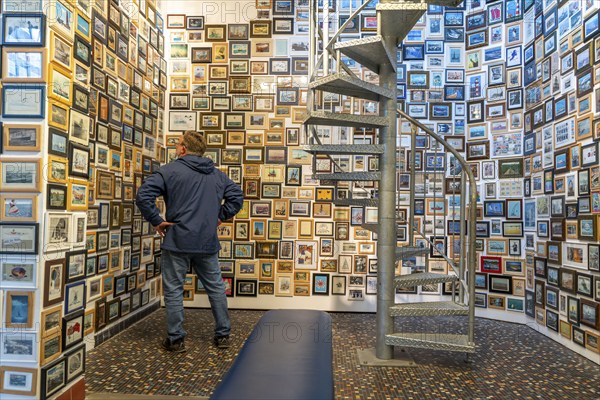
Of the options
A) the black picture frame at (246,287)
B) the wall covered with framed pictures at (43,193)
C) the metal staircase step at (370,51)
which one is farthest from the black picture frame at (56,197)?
the black picture frame at (246,287)

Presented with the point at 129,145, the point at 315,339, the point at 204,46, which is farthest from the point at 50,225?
the point at 204,46

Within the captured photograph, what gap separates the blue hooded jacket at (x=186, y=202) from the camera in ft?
9.36

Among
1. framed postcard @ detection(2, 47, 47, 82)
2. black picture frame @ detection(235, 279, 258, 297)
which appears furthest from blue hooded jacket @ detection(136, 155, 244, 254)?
black picture frame @ detection(235, 279, 258, 297)

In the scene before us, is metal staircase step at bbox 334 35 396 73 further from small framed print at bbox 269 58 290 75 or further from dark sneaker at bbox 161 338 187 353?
dark sneaker at bbox 161 338 187 353

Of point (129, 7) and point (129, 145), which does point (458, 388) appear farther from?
point (129, 7)

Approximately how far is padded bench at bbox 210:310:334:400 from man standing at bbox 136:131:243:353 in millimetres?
1145

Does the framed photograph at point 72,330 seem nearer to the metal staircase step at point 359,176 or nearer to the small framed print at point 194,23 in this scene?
the metal staircase step at point 359,176

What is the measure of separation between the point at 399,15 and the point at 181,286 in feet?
7.64

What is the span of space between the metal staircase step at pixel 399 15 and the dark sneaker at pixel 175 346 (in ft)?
8.37

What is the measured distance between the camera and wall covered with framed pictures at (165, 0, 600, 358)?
157 inches

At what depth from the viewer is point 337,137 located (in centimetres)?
420

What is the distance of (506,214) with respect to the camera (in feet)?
13.0

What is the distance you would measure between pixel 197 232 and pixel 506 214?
2.88 meters

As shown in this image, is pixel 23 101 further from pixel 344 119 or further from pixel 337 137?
pixel 337 137
